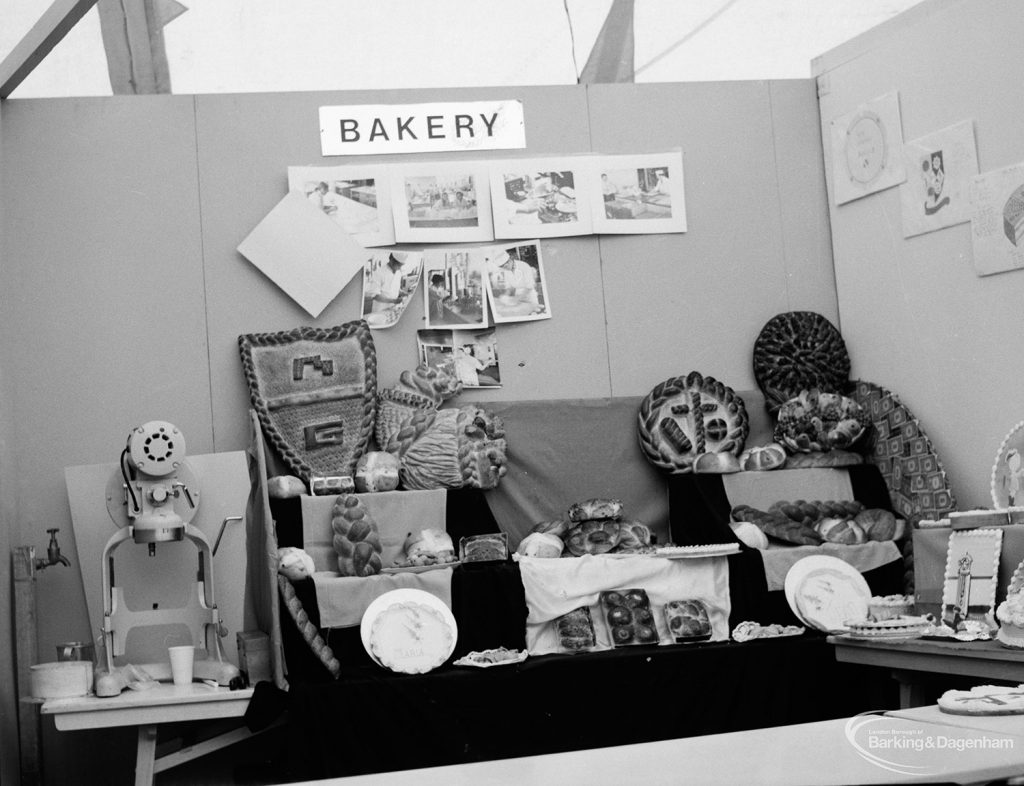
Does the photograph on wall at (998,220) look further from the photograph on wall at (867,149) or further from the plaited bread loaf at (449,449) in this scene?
the plaited bread loaf at (449,449)

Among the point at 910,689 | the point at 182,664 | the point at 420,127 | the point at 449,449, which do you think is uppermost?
the point at 420,127

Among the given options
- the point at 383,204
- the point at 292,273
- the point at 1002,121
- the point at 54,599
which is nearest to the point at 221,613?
the point at 54,599

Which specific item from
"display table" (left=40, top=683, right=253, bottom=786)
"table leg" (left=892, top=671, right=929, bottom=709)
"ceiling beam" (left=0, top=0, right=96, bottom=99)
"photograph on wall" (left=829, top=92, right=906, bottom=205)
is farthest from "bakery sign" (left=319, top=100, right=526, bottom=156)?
"table leg" (left=892, top=671, right=929, bottom=709)

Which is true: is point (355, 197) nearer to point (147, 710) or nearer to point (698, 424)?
point (698, 424)

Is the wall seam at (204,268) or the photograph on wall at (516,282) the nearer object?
the wall seam at (204,268)

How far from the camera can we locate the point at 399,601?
14.4 ft

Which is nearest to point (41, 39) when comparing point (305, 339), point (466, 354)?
point (305, 339)

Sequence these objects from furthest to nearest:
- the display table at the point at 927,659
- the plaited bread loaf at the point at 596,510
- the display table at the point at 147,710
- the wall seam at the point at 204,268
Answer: the wall seam at the point at 204,268 → the plaited bread loaf at the point at 596,510 → the display table at the point at 147,710 → the display table at the point at 927,659

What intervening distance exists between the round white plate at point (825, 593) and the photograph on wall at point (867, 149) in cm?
159

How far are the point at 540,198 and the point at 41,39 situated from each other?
1.98 meters

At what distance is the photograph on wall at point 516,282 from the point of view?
5.42 m

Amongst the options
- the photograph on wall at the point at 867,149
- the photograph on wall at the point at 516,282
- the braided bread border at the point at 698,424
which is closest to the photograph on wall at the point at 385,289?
the photograph on wall at the point at 516,282

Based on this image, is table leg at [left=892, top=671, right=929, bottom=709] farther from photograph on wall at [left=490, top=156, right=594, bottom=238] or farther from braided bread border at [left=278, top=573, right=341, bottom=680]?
photograph on wall at [left=490, top=156, right=594, bottom=238]

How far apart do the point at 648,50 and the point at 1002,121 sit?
2.52m
